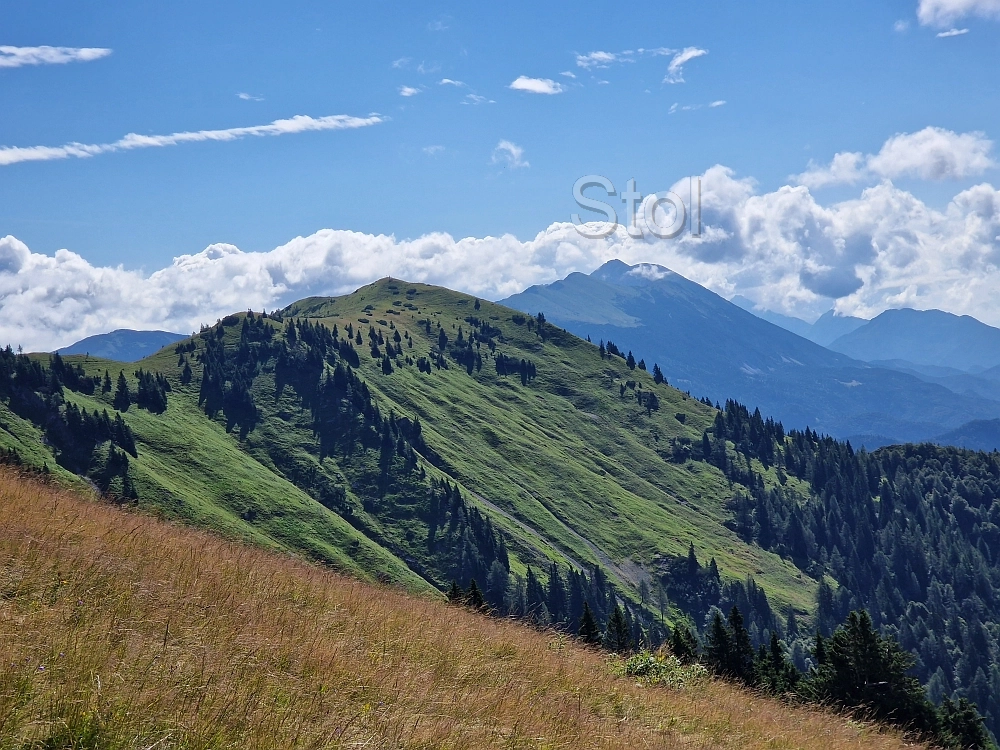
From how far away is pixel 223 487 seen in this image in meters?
172

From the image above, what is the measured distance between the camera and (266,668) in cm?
877

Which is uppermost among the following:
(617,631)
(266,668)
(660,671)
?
(266,668)

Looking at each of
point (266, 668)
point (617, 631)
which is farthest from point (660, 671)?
point (617, 631)

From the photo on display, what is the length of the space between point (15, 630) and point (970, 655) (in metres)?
244

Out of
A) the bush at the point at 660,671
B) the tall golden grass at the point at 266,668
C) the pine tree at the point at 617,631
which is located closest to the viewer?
the tall golden grass at the point at 266,668

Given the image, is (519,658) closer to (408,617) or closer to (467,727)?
(408,617)

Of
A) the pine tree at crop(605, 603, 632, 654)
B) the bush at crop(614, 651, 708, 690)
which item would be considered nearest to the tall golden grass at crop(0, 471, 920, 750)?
the bush at crop(614, 651, 708, 690)

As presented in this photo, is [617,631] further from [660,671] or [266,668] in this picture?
[266,668]

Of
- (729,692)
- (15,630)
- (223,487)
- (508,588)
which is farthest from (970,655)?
(15,630)

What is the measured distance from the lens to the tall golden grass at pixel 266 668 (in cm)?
691

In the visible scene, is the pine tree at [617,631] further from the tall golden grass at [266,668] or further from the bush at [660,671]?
the tall golden grass at [266,668]

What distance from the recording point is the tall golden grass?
6910mm

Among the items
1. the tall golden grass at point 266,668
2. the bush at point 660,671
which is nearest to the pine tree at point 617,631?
the bush at point 660,671

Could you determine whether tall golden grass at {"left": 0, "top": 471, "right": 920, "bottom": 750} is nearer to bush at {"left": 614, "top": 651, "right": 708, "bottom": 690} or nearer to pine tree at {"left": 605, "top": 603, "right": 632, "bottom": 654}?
bush at {"left": 614, "top": 651, "right": 708, "bottom": 690}
